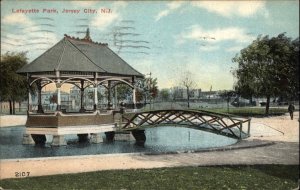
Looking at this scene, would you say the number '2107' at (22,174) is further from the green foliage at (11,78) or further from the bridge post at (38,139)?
the green foliage at (11,78)

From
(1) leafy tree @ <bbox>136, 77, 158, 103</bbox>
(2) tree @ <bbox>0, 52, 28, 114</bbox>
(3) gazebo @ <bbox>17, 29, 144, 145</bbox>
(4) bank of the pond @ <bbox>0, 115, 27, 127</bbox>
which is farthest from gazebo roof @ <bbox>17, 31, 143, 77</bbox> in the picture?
(1) leafy tree @ <bbox>136, 77, 158, 103</bbox>

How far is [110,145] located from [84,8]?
11021mm

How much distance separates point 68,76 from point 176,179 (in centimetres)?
1222

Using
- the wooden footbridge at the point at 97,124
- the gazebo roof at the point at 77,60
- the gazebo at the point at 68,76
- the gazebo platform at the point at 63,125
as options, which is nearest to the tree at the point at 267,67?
the wooden footbridge at the point at 97,124

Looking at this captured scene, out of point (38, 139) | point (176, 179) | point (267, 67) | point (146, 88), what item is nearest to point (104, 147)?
point (38, 139)

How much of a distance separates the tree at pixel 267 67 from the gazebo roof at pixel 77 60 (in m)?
7.14

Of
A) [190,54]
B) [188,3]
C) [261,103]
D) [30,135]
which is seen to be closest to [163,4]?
[188,3]

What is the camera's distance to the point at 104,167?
50.7ft

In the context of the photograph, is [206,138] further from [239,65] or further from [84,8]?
[84,8]

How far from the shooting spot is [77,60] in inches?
947

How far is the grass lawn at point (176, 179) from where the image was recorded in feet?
39.7

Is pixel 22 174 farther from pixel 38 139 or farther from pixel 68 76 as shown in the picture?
pixel 38 139

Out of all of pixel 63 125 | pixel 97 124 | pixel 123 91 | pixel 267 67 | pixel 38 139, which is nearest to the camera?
pixel 63 125

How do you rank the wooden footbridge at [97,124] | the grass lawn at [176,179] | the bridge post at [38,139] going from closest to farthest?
the grass lawn at [176,179] → the wooden footbridge at [97,124] → the bridge post at [38,139]
